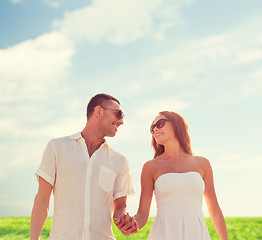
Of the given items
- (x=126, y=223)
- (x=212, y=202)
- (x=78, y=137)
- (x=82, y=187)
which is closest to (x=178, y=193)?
(x=212, y=202)

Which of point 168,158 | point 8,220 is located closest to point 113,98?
point 168,158

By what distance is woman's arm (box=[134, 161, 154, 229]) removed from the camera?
5129mm

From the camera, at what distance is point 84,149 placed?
4.94m

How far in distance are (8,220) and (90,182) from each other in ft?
37.6

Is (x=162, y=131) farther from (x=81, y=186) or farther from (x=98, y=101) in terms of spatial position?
(x=81, y=186)

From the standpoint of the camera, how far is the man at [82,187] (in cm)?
455

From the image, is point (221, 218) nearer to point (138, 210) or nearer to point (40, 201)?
point (138, 210)

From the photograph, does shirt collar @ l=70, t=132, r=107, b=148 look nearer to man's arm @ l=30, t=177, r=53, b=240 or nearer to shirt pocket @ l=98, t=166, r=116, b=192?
shirt pocket @ l=98, t=166, r=116, b=192

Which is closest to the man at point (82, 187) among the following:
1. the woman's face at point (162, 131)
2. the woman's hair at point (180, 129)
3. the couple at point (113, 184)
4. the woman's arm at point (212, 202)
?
the couple at point (113, 184)

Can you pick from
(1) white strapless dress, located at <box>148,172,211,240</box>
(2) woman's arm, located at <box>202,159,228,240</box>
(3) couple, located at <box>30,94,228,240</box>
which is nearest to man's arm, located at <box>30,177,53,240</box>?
(3) couple, located at <box>30,94,228,240</box>

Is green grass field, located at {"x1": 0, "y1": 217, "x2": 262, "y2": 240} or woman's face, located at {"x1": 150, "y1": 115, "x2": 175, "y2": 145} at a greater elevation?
woman's face, located at {"x1": 150, "y1": 115, "x2": 175, "y2": 145}

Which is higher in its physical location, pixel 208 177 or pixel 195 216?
pixel 208 177

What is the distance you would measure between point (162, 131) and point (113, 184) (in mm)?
1148

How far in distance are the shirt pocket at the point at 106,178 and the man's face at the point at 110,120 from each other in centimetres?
58
